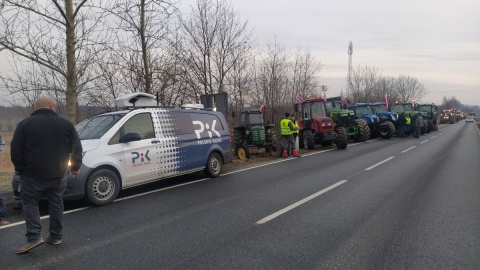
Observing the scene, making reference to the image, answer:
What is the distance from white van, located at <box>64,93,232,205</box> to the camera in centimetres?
691

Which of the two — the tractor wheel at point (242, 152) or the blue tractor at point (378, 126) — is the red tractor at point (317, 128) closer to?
the tractor wheel at point (242, 152)

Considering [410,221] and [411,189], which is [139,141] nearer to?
[410,221]

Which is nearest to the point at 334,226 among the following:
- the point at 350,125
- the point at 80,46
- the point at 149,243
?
the point at 149,243

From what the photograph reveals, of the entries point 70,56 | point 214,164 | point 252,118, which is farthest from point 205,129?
point 252,118

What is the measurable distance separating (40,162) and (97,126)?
309cm

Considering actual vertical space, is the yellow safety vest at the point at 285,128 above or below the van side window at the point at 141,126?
below

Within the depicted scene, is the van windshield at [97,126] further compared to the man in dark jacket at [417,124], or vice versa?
the man in dark jacket at [417,124]

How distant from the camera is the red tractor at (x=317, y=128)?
60.6 ft

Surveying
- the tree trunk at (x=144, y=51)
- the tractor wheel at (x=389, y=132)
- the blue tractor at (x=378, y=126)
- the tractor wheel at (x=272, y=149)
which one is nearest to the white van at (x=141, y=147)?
the tree trunk at (x=144, y=51)

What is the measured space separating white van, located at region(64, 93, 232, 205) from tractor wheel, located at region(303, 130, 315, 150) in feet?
29.9

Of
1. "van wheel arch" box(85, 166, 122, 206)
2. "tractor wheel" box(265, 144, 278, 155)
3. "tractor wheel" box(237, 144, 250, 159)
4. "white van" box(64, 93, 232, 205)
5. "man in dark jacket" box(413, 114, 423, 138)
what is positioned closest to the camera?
"van wheel arch" box(85, 166, 122, 206)

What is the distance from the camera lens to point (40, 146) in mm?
4723

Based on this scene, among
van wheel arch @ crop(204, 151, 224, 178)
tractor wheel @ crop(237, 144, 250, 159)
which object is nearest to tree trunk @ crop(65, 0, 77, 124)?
van wheel arch @ crop(204, 151, 224, 178)

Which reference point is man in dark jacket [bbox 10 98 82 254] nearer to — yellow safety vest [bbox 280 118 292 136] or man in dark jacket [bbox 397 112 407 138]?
yellow safety vest [bbox 280 118 292 136]
